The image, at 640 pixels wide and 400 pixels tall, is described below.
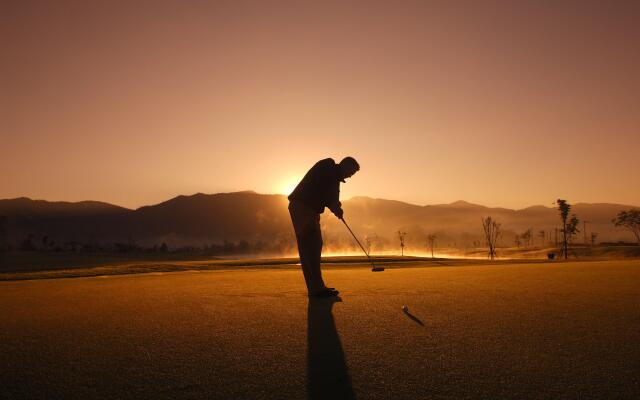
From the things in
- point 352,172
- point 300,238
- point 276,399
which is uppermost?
point 352,172

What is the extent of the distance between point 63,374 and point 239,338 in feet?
4.95

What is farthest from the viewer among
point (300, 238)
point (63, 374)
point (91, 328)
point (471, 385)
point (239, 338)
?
point (300, 238)

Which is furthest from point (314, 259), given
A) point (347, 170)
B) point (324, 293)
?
point (347, 170)

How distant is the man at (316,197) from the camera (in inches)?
309

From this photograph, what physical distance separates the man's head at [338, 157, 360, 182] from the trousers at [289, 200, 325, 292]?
0.93 m

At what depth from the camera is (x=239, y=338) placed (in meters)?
4.22

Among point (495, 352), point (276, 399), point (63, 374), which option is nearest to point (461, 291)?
point (495, 352)

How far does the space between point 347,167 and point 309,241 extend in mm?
1603

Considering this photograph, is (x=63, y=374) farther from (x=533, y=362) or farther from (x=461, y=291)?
(x=461, y=291)

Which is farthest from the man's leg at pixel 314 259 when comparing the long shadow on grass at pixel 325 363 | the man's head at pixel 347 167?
the long shadow on grass at pixel 325 363

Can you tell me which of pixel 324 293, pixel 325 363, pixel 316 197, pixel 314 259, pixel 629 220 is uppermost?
pixel 629 220

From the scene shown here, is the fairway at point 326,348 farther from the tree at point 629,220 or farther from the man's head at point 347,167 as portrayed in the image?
the tree at point 629,220

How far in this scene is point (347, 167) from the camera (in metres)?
8.23

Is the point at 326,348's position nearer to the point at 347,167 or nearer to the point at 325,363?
the point at 325,363
